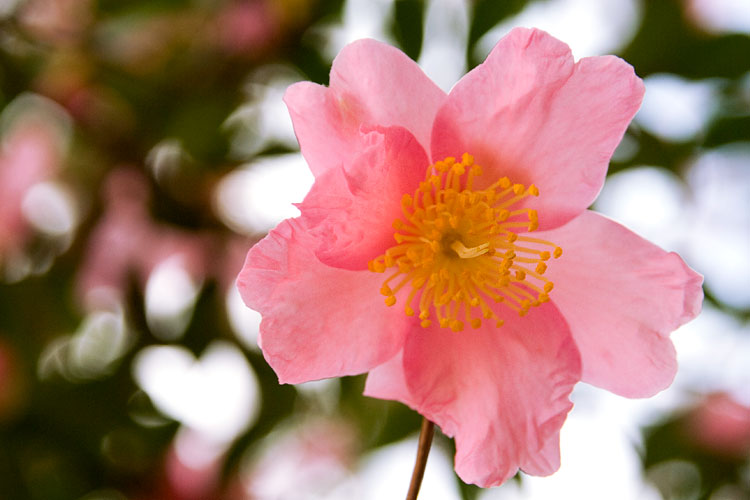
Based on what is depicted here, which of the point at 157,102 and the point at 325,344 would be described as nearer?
the point at 325,344

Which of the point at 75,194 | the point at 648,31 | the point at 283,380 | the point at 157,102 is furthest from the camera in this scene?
the point at 75,194

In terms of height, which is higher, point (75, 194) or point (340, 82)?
point (340, 82)

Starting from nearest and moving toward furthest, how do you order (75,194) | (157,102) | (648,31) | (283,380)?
1. (283,380)
2. (648,31)
3. (157,102)
4. (75,194)

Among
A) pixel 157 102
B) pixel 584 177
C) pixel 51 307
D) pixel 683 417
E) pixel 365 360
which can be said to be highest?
pixel 584 177

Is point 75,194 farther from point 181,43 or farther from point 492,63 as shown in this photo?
point 492,63

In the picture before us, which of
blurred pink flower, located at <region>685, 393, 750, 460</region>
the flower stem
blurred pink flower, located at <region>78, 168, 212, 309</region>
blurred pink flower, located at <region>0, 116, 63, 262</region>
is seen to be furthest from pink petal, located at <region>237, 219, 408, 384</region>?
blurred pink flower, located at <region>0, 116, 63, 262</region>

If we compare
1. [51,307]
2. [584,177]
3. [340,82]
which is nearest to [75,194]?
[51,307]

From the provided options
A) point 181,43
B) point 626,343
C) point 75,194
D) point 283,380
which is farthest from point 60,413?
point 626,343
